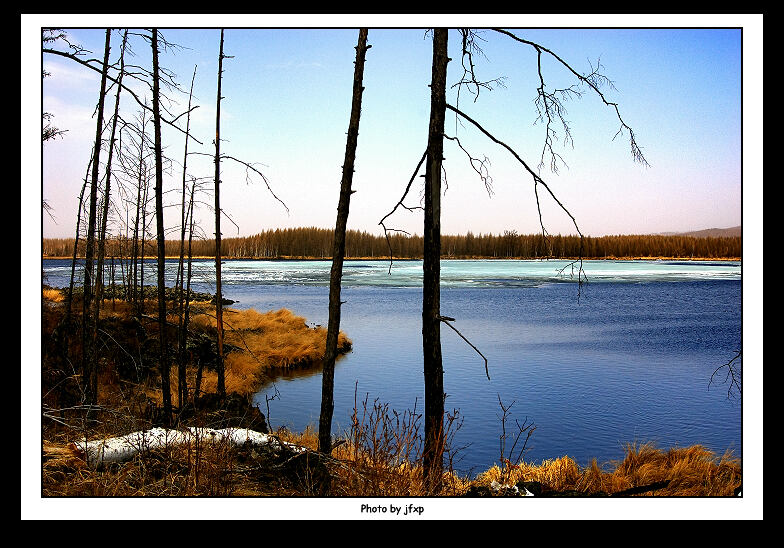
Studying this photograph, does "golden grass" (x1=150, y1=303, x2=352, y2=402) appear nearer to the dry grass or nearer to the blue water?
the blue water

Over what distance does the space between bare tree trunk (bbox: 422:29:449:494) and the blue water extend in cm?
89

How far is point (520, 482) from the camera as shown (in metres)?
6.02

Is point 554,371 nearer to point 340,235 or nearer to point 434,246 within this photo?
point 340,235

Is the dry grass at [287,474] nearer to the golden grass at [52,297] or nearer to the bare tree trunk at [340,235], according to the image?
the bare tree trunk at [340,235]

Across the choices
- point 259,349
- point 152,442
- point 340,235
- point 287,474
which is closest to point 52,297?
point 259,349

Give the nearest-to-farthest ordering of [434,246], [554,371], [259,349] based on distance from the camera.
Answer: [434,246] < [554,371] < [259,349]

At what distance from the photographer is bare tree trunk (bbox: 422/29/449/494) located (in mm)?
6156

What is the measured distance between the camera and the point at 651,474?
8.03 m

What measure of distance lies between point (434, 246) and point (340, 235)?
140cm
